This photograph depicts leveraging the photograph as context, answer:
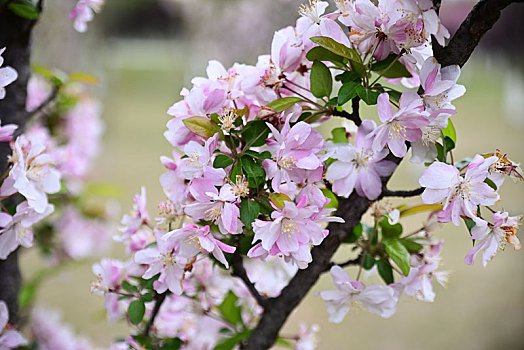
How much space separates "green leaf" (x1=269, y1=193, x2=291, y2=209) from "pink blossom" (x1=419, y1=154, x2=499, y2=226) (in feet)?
0.42

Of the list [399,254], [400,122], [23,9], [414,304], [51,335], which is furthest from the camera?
[414,304]

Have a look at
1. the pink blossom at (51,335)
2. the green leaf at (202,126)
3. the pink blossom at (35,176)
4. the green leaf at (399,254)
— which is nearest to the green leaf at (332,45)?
the green leaf at (202,126)

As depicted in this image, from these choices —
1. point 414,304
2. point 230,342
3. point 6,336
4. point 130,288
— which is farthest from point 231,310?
point 414,304

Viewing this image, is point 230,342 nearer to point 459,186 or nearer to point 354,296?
point 354,296

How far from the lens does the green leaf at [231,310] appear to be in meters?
0.79

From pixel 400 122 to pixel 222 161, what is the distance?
6.8 inches

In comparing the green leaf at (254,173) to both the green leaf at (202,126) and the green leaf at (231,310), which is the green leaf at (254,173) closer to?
the green leaf at (202,126)

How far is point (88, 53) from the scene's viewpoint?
14.5 ft

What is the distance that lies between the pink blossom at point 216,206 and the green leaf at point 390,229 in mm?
221

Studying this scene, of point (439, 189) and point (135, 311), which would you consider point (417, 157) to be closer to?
point (439, 189)

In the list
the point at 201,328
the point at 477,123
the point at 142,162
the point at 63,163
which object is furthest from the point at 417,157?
the point at 477,123

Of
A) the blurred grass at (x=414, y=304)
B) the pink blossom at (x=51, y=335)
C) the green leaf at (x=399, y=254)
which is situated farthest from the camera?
the blurred grass at (x=414, y=304)

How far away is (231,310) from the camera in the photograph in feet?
2.60

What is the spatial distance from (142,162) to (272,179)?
15.3 ft
